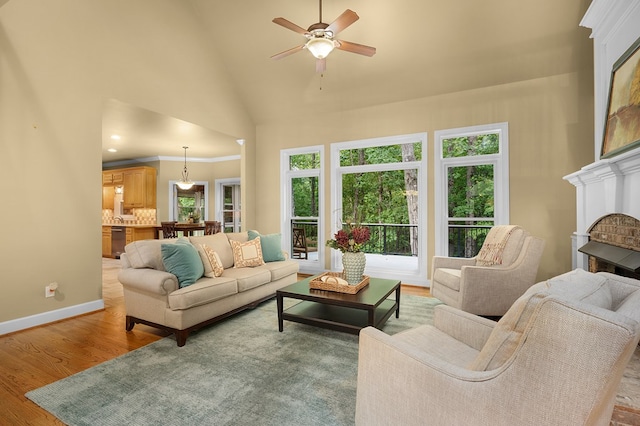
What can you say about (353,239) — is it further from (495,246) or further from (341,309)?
(495,246)

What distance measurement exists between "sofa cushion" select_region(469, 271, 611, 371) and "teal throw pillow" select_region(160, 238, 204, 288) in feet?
8.46

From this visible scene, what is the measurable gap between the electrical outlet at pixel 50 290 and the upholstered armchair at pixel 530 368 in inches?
147

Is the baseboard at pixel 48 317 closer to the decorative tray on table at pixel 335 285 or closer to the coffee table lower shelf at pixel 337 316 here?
the coffee table lower shelf at pixel 337 316

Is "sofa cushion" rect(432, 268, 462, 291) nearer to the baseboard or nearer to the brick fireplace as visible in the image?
the brick fireplace

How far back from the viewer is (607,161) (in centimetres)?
261

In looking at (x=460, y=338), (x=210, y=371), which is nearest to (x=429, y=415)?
(x=460, y=338)

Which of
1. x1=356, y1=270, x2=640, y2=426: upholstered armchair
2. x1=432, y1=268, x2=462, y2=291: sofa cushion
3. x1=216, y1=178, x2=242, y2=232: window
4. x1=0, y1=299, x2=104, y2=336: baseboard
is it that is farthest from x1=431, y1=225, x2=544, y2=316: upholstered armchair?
x1=216, y1=178, x2=242, y2=232: window

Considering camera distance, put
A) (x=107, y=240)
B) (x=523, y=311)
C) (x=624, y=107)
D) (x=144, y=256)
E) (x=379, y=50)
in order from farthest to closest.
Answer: (x=107, y=240) → (x=379, y=50) → (x=144, y=256) → (x=624, y=107) → (x=523, y=311)

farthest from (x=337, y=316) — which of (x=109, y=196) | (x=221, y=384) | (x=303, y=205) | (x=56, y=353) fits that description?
(x=109, y=196)

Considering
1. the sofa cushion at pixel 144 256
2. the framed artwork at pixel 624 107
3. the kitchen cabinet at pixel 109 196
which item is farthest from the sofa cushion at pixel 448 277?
the kitchen cabinet at pixel 109 196

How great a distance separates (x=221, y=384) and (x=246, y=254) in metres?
1.97

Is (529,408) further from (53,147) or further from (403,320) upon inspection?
(53,147)

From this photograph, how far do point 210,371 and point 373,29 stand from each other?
4.37 m

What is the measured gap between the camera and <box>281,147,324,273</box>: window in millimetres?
5945
